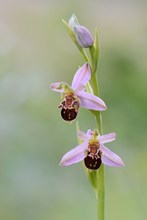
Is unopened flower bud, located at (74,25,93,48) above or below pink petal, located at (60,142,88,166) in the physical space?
above

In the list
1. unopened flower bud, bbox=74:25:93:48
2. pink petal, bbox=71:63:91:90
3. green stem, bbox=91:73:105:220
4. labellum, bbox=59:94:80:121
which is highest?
unopened flower bud, bbox=74:25:93:48

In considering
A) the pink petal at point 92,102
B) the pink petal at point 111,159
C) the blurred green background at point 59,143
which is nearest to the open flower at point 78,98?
the pink petal at point 92,102

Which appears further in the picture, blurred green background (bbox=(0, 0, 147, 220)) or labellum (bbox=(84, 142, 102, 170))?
blurred green background (bbox=(0, 0, 147, 220))

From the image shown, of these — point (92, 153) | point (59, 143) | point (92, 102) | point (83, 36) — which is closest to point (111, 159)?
point (92, 153)

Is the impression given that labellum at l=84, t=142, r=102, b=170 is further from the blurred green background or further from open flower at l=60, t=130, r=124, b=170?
the blurred green background

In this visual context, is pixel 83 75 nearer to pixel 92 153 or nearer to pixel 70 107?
pixel 70 107

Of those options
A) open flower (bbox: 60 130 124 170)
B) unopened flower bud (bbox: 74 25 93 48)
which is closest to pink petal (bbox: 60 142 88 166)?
open flower (bbox: 60 130 124 170)

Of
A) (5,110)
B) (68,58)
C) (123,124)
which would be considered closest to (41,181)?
(5,110)
